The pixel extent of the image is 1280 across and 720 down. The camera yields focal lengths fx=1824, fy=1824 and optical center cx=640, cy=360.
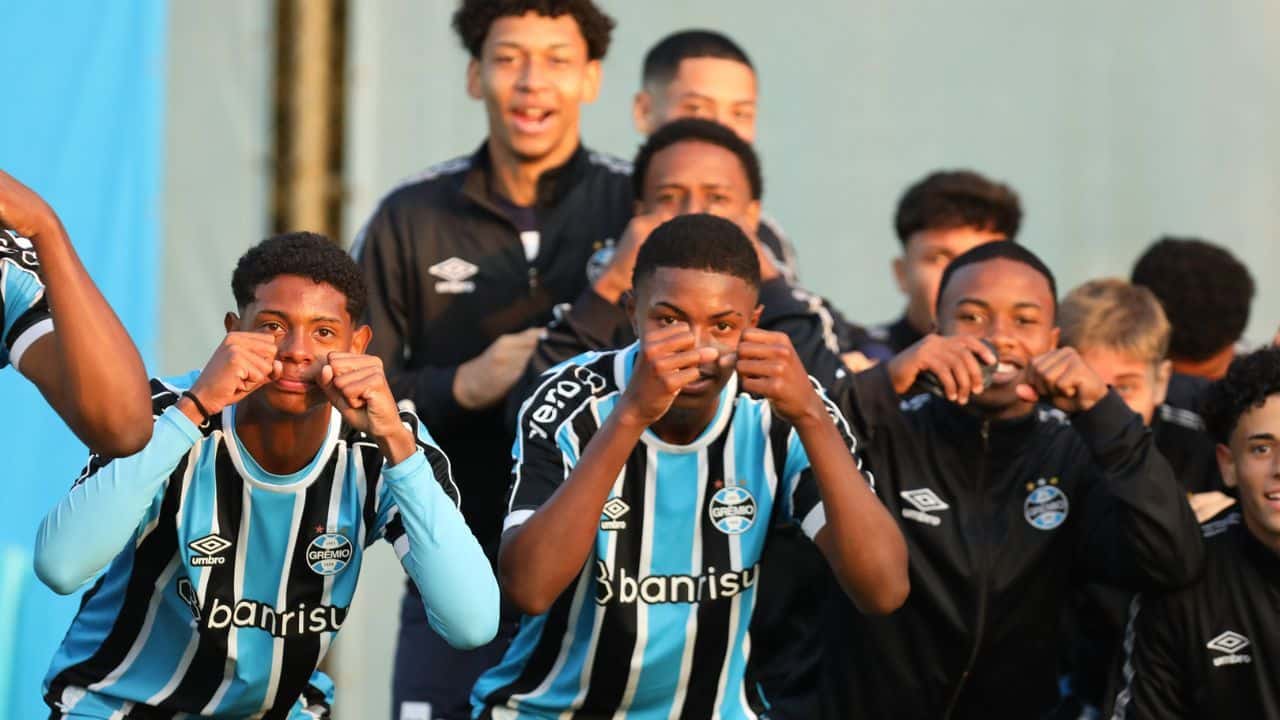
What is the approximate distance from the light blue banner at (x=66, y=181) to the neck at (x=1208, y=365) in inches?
133

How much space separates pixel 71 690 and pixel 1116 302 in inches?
115

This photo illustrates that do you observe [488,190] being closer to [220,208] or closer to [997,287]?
[997,287]

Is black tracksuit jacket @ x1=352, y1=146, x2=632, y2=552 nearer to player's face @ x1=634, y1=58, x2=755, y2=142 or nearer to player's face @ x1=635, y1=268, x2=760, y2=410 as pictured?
player's face @ x1=634, y1=58, x2=755, y2=142

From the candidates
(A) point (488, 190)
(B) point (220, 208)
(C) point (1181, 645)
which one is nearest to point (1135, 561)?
(C) point (1181, 645)

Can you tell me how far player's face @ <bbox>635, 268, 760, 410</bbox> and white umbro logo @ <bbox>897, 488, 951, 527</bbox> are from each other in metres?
0.80

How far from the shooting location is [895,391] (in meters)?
4.46

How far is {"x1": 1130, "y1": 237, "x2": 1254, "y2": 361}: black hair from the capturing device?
564 centimetres

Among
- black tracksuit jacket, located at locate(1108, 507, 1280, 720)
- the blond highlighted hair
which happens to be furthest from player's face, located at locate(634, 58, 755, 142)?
black tracksuit jacket, located at locate(1108, 507, 1280, 720)

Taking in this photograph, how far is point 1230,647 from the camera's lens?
4.29 meters

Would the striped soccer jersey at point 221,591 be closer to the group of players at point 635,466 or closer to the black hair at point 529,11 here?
the group of players at point 635,466

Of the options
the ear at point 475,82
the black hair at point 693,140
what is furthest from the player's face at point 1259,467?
the ear at point 475,82

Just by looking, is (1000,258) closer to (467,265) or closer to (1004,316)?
(1004,316)

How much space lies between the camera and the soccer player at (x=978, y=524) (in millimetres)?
4441

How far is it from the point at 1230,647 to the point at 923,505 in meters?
0.79
